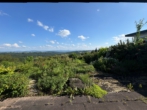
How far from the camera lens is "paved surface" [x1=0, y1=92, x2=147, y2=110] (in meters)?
2.45

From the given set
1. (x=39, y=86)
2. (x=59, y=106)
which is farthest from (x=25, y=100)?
(x=59, y=106)

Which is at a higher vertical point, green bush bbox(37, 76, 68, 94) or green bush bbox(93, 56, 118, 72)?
green bush bbox(93, 56, 118, 72)

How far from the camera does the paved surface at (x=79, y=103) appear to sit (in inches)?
96.4

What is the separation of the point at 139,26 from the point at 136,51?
3.74 metres

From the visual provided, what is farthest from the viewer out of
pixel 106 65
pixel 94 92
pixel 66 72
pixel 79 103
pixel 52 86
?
pixel 106 65

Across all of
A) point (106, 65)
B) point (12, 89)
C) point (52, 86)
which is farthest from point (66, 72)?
point (106, 65)

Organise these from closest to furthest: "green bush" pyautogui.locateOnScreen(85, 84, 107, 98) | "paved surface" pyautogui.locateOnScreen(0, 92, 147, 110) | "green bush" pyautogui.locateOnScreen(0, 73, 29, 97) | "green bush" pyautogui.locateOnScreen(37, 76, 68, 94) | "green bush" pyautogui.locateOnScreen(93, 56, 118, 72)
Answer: "paved surface" pyautogui.locateOnScreen(0, 92, 147, 110) → "green bush" pyautogui.locateOnScreen(85, 84, 107, 98) → "green bush" pyautogui.locateOnScreen(0, 73, 29, 97) → "green bush" pyautogui.locateOnScreen(37, 76, 68, 94) → "green bush" pyautogui.locateOnScreen(93, 56, 118, 72)

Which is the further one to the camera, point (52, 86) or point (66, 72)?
point (66, 72)

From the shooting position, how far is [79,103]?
2.63 metres

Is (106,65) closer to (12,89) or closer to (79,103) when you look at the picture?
(79,103)

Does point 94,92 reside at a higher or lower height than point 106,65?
lower

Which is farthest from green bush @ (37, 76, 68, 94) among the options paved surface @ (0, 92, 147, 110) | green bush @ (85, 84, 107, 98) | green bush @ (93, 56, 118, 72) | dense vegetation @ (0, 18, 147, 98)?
green bush @ (93, 56, 118, 72)

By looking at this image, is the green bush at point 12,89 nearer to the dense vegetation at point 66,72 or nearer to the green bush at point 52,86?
the dense vegetation at point 66,72

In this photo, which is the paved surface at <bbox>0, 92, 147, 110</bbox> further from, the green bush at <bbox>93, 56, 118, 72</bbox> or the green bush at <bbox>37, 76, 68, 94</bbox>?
the green bush at <bbox>93, 56, 118, 72</bbox>
